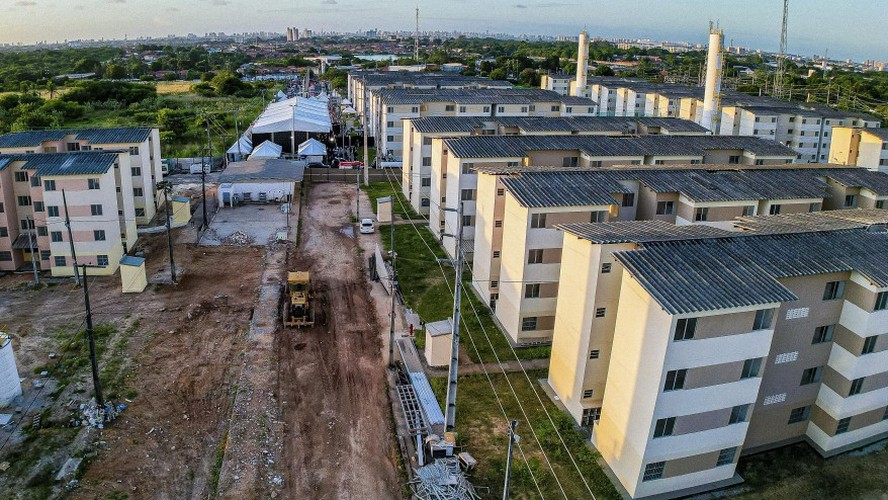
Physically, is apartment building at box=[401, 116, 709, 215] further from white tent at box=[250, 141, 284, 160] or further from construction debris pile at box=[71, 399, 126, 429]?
construction debris pile at box=[71, 399, 126, 429]

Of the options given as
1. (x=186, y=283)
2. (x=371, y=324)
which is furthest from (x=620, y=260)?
(x=186, y=283)

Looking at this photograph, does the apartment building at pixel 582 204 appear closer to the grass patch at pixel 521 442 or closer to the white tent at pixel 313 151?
the grass patch at pixel 521 442

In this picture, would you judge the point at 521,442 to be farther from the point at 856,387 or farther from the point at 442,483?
the point at 856,387

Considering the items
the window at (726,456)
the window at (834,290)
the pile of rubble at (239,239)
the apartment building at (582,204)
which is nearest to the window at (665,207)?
the apartment building at (582,204)

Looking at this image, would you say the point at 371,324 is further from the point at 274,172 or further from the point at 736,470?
the point at 274,172

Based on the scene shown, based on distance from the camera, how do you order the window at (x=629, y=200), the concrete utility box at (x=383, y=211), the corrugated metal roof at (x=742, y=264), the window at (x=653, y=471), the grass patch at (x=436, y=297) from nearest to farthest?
the corrugated metal roof at (x=742, y=264)
the window at (x=653, y=471)
the grass patch at (x=436, y=297)
the window at (x=629, y=200)
the concrete utility box at (x=383, y=211)

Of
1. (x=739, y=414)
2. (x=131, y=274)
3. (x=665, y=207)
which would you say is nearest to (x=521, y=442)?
(x=739, y=414)
